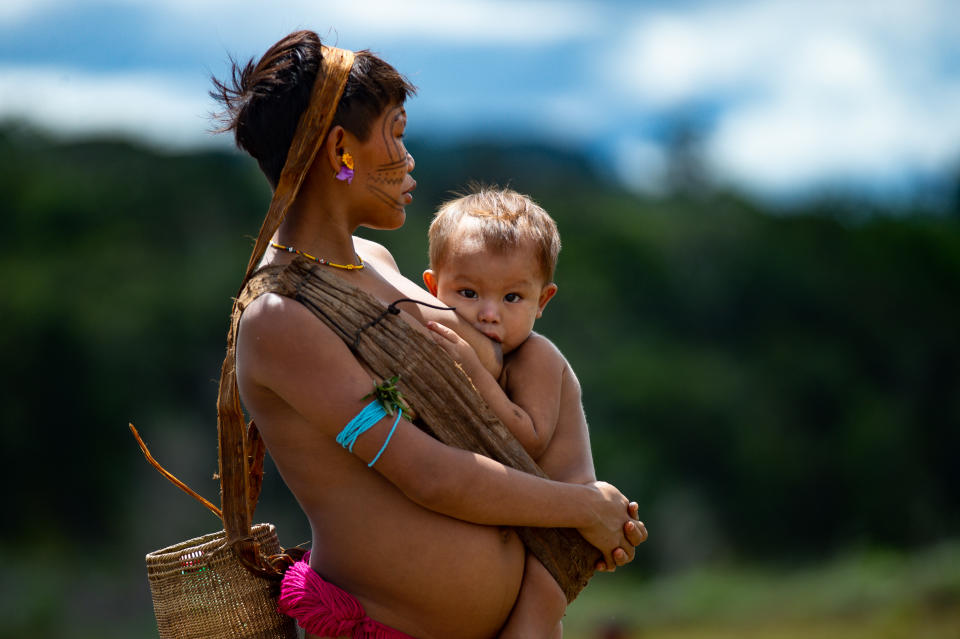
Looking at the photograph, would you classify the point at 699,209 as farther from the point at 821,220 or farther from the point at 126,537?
the point at 126,537

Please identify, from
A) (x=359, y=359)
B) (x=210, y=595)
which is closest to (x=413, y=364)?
(x=359, y=359)

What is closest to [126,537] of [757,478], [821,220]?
[757,478]

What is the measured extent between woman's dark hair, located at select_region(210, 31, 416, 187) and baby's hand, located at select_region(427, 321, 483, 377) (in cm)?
58

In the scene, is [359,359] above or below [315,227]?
below

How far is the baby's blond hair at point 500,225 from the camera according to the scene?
9.98 feet

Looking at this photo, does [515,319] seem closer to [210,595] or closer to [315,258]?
[315,258]

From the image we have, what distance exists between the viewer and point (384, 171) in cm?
293

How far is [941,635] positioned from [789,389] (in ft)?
50.4

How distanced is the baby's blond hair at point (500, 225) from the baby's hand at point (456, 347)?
0.28 m

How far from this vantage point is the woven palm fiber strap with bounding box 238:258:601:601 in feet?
8.86

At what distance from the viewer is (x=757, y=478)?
79.3 feet

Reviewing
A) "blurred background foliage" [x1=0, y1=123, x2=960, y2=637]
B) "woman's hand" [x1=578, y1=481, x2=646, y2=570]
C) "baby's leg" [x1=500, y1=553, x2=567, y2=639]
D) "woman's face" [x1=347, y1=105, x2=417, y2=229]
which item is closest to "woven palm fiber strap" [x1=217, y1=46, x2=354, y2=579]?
"woman's face" [x1=347, y1=105, x2=417, y2=229]

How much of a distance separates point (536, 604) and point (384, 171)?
1.27 meters

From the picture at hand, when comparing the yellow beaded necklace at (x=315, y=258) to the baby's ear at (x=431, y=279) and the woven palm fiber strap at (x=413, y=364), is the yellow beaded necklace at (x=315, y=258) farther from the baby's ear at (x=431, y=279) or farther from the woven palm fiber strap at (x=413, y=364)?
the baby's ear at (x=431, y=279)
